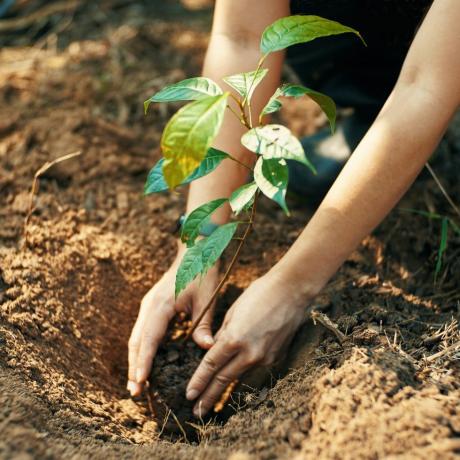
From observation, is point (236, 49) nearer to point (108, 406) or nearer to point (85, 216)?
point (85, 216)

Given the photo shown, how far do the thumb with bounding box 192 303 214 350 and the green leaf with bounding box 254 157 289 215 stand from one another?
1.87 feet

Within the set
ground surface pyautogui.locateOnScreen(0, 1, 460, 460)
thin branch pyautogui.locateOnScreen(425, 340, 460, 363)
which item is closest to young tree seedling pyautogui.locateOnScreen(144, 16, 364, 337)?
ground surface pyautogui.locateOnScreen(0, 1, 460, 460)

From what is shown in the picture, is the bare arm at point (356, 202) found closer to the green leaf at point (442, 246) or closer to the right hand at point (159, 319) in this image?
the right hand at point (159, 319)

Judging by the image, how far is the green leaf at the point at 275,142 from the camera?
1109 mm

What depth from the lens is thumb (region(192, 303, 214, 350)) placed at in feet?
5.31

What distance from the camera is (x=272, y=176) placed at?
1190 mm

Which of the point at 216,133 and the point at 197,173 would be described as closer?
the point at 216,133

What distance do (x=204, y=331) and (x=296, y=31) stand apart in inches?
32.2

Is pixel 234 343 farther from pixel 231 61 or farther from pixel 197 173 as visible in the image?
pixel 231 61

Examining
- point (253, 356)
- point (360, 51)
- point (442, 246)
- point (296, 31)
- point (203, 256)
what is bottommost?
point (253, 356)

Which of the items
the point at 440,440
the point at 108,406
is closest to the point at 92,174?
the point at 108,406

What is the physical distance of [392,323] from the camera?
1.52 metres

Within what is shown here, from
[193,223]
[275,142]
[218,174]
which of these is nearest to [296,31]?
[275,142]

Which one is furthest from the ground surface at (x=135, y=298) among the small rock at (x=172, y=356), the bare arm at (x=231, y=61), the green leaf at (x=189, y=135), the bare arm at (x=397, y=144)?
the green leaf at (x=189, y=135)
